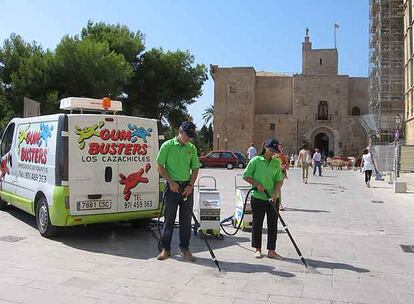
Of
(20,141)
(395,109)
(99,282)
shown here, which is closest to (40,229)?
(20,141)

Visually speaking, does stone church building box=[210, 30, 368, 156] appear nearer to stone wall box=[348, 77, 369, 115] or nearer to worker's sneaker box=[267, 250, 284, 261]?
stone wall box=[348, 77, 369, 115]

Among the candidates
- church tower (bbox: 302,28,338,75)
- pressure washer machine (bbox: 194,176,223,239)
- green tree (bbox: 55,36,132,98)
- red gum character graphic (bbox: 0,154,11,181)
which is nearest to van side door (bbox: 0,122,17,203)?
red gum character graphic (bbox: 0,154,11,181)

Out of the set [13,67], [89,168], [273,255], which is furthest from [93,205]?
[13,67]

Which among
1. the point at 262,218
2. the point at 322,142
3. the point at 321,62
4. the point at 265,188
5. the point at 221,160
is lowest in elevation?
the point at 221,160

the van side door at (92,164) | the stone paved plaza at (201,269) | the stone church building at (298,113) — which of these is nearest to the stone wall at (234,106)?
the stone church building at (298,113)

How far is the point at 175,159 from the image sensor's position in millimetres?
7055

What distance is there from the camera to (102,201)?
8.12 m

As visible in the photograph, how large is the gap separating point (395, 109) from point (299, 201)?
38321 millimetres

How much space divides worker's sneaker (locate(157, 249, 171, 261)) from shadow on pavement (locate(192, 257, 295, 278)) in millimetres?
430

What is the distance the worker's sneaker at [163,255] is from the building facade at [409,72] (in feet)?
129

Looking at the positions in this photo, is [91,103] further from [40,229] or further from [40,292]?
[40,292]

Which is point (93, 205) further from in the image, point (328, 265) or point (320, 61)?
point (320, 61)

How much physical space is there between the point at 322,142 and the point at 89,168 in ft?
214

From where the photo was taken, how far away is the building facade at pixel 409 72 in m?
43.6
